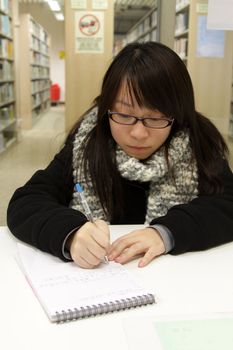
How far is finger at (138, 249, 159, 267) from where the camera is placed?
0.86 metres

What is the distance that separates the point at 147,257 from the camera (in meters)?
0.87

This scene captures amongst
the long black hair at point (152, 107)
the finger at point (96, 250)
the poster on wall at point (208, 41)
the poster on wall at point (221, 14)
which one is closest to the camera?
the finger at point (96, 250)

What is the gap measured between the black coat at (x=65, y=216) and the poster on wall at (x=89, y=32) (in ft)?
4.56

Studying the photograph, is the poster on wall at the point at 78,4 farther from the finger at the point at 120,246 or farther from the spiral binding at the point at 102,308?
the spiral binding at the point at 102,308

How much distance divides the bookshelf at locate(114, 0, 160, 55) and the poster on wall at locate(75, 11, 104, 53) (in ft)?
0.43

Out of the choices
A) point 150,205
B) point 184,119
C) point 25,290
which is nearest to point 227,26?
point 184,119

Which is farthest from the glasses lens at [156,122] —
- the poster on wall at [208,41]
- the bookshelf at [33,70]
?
the bookshelf at [33,70]

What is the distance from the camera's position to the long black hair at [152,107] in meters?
1.07

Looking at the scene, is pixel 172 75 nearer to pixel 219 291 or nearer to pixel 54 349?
pixel 219 291

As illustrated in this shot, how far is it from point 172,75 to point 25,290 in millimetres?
660

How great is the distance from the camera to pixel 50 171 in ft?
4.07

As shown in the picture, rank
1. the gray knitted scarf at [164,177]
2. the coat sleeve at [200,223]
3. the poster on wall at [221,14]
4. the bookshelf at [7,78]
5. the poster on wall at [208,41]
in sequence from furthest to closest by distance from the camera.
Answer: the bookshelf at [7,78] < the poster on wall at [208,41] < the poster on wall at [221,14] < the gray knitted scarf at [164,177] < the coat sleeve at [200,223]

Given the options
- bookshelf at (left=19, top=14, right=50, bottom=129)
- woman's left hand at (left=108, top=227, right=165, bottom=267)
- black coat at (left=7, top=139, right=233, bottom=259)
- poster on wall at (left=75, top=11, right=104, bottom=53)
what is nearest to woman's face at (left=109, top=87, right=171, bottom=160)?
black coat at (left=7, top=139, right=233, bottom=259)

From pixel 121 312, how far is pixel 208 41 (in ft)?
6.17
